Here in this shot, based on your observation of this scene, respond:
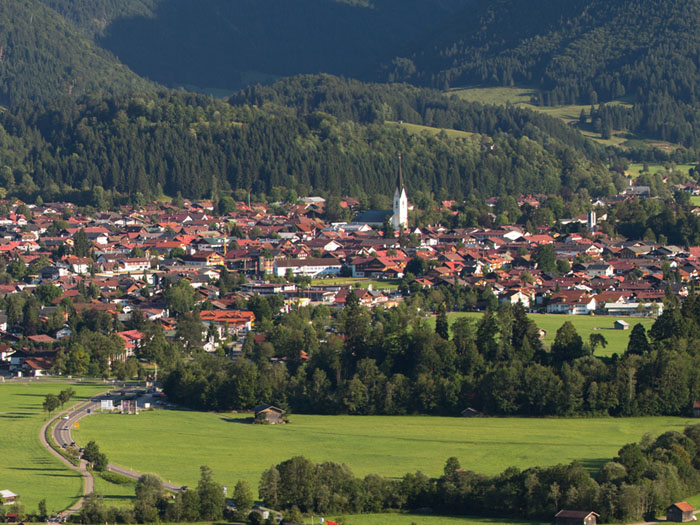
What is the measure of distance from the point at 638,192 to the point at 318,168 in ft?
82.9

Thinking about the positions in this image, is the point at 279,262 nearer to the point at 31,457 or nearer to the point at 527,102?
the point at 31,457

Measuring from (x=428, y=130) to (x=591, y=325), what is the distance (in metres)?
78.5

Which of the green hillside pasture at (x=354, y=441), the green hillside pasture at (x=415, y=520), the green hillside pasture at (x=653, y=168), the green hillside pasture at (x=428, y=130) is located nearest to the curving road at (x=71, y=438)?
the green hillside pasture at (x=354, y=441)

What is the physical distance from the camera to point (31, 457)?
36.6 meters

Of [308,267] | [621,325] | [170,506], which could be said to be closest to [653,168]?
[308,267]

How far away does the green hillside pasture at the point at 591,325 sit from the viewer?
1971 inches

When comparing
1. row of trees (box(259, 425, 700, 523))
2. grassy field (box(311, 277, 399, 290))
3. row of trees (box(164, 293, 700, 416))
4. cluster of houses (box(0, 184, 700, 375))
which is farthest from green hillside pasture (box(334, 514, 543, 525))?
grassy field (box(311, 277, 399, 290))

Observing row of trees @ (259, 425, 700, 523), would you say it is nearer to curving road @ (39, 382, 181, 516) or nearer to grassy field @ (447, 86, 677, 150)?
curving road @ (39, 382, 181, 516)

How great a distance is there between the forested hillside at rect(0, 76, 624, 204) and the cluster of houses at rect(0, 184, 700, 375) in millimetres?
9206

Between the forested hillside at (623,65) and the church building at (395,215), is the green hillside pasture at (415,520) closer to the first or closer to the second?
the church building at (395,215)

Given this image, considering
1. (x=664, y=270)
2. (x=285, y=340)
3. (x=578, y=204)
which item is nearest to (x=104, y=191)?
(x=578, y=204)

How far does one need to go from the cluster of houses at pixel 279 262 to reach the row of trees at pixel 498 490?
21.8 m

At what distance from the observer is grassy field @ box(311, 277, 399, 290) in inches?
2719

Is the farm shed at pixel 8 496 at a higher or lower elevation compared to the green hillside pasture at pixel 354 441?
lower
